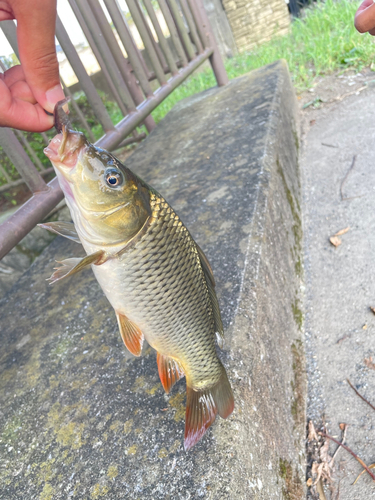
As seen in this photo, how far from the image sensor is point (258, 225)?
5.92ft

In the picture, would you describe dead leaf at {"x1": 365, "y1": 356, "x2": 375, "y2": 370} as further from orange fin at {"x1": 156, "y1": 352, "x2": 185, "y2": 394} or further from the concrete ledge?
orange fin at {"x1": 156, "y1": 352, "x2": 185, "y2": 394}

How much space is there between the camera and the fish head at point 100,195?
1022mm

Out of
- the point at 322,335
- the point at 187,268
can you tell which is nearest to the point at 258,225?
the point at 322,335

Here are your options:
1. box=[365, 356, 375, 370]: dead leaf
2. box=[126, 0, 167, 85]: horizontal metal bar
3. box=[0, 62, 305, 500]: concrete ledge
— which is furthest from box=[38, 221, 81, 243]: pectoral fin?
box=[126, 0, 167, 85]: horizontal metal bar

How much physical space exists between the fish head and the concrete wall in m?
9.62

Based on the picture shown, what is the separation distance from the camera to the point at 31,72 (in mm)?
1156

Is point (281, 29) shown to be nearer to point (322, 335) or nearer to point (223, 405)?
point (322, 335)

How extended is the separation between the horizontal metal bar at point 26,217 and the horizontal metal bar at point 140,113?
0.61 metres

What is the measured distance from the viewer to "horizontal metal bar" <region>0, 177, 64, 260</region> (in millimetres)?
1771

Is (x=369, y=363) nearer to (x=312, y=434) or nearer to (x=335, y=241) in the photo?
(x=312, y=434)

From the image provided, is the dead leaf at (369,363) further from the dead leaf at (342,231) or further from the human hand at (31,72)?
the human hand at (31,72)

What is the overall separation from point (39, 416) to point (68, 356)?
Answer: 0.26m

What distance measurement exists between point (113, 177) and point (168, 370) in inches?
22.8

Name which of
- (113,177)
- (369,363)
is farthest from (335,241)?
(113,177)
